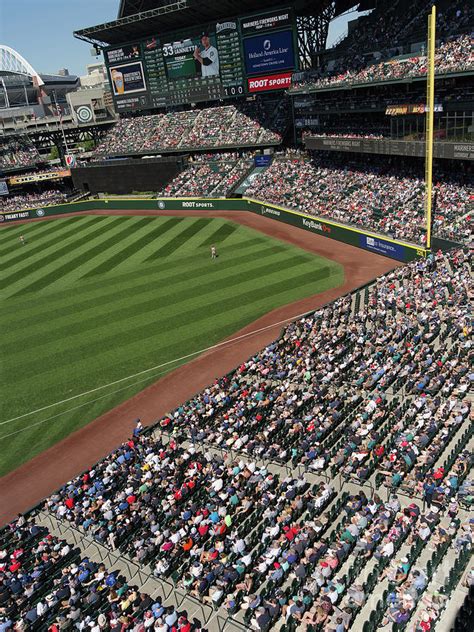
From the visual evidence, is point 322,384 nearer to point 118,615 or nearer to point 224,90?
point 118,615

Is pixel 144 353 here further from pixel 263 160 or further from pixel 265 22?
pixel 265 22

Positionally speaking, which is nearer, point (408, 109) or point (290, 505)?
point (290, 505)

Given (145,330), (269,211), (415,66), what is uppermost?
(415,66)

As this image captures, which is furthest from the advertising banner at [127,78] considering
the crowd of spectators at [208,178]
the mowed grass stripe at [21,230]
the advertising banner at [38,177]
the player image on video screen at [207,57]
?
the mowed grass stripe at [21,230]

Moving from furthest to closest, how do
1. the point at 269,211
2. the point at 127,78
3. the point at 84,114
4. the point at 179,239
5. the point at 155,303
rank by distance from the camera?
the point at 84,114, the point at 127,78, the point at 269,211, the point at 179,239, the point at 155,303

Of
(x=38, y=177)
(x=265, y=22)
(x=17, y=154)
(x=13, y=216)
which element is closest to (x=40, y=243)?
(x=13, y=216)

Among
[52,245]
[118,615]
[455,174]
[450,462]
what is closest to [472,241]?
[455,174]
